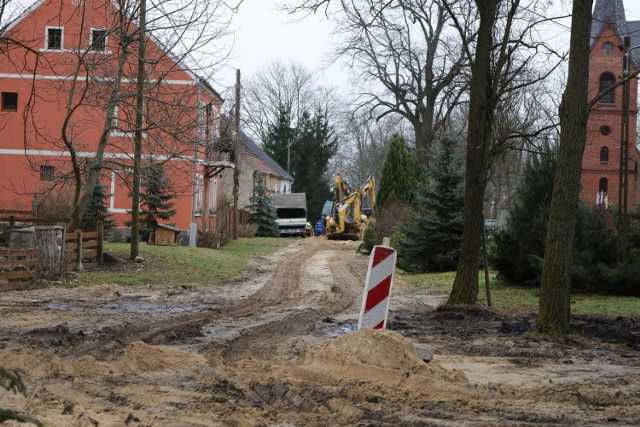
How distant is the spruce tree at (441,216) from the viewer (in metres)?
30.5

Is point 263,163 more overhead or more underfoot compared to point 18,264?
more overhead

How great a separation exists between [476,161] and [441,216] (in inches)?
508

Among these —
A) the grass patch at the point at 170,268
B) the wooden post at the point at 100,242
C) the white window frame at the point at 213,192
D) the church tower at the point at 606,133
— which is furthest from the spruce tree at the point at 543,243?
the church tower at the point at 606,133

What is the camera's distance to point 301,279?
26281mm

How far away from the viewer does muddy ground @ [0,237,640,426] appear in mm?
6652

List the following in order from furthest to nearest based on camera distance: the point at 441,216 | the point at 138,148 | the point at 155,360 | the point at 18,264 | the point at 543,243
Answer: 1. the point at 441,216
2. the point at 138,148
3. the point at 543,243
4. the point at 18,264
5. the point at 155,360

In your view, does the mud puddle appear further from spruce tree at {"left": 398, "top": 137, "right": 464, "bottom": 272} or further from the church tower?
the church tower

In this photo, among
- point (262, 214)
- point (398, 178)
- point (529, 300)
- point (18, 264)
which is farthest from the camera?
point (262, 214)

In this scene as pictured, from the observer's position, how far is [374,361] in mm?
8617

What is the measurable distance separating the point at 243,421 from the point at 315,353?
9.52 feet

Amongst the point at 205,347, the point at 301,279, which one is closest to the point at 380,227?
the point at 301,279

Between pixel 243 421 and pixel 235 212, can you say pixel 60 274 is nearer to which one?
pixel 243 421

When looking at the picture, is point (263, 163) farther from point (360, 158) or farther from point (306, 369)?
point (306, 369)

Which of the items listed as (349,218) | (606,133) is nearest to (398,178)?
(349,218)
